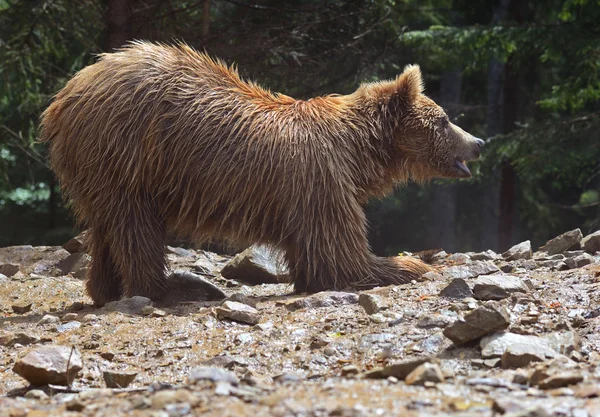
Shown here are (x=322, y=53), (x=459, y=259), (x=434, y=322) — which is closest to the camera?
(x=434, y=322)

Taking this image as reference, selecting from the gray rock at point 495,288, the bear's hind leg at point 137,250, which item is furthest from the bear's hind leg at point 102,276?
the gray rock at point 495,288

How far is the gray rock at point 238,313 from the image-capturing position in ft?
18.9

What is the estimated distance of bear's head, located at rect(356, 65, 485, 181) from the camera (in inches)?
306

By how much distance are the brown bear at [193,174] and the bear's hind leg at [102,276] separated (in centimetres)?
1

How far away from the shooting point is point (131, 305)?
645 centimetres

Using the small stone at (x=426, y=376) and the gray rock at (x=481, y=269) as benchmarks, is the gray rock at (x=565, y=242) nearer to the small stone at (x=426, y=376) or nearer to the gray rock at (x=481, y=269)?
the gray rock at (x=481, y=269)

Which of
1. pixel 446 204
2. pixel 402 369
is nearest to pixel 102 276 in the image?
pixel 402 369

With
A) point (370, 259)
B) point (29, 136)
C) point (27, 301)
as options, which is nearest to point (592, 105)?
point (29, 136)

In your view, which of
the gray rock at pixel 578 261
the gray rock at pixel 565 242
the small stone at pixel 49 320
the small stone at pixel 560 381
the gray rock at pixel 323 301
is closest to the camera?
the small stone at pixel 560 381

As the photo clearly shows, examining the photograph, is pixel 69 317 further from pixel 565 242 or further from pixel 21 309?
pixel 565 242

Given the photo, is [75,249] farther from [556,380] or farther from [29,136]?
[556,380]

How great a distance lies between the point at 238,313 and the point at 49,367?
61.7 inches

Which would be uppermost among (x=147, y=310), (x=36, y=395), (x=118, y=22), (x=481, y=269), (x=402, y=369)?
(x=118, y=22)

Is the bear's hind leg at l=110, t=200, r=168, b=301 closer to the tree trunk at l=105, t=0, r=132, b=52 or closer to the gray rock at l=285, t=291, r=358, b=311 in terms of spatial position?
the gray rock at l=285, t=291, r=358, b=311
